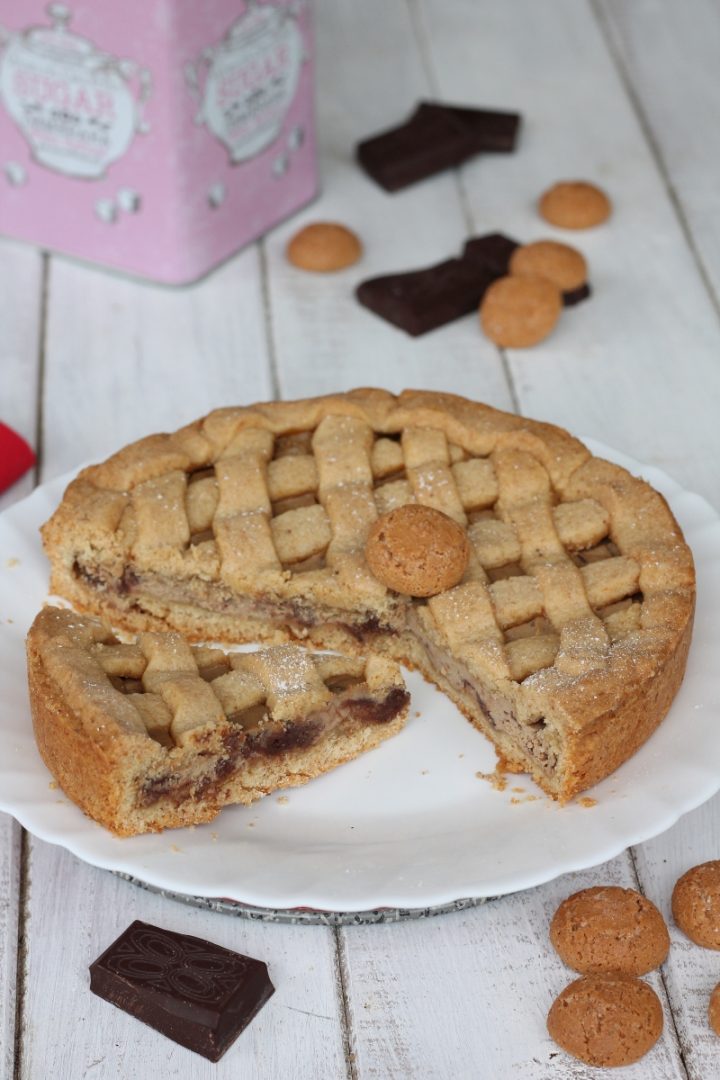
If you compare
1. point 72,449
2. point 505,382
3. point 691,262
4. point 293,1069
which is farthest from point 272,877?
point 691,262

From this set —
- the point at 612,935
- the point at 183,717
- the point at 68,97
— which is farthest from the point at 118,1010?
the point at 68,97

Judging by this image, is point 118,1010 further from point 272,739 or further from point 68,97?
point 68,97

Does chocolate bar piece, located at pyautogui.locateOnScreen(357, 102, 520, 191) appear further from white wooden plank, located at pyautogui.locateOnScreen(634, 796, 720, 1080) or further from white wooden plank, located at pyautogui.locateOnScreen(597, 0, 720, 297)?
white wooden plank, located at pyautogui.locateOnScreen(634, 796, 720, 1080)

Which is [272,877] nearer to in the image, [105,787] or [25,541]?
[105,787]

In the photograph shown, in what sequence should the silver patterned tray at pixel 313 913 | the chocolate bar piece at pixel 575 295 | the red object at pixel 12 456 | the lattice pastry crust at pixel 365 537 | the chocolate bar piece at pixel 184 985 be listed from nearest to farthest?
1. the chocolate bar piece at pixel 184 985
2. the silver patterned tray at pixel 313 913
3. the lattice pastry crust at pixel 365 537
4. the red object at pixel 12 456
5. the chocolate bar piece at pixel 575 295

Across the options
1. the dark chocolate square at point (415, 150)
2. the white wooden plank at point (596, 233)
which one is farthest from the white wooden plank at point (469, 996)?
the dark chocolate square at point (415, 150)

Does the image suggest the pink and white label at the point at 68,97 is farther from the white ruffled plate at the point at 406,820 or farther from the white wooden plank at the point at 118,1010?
the white wooden plank at the point at 118,1010
